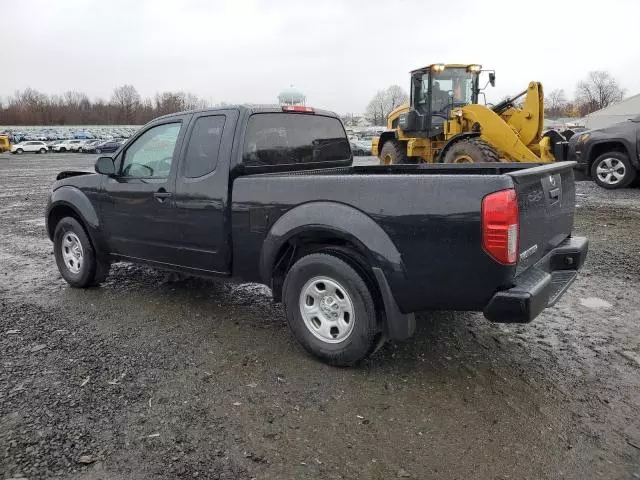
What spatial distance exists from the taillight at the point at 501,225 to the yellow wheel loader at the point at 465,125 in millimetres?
8323

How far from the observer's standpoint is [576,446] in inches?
112

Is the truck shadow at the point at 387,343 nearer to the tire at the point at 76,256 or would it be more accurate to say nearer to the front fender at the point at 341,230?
the tire at the point at 76,256

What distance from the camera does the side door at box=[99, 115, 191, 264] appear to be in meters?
4.81

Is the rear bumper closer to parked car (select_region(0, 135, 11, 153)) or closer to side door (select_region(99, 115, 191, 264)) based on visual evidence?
side door (select_region(99, 115, 191, 264))

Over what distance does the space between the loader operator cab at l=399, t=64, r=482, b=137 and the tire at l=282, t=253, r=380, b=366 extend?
10723 mm

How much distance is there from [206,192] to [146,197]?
83 cm

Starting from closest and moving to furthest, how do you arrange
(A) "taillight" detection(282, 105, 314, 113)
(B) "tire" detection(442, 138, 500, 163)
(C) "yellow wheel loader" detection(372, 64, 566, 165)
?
(A) "taillight" detection(282, 105, 314, 113)
(B) "tire" detection(442, 138, 500, 163)
(C) "yellow wheel loader" detection(372, 64, 566, 165)

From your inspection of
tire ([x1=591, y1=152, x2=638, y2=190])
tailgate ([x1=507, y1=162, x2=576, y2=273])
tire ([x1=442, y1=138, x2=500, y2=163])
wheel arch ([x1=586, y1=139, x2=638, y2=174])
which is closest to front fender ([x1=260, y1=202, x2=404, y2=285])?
tailgate ([x1=507, y1=162, x2=576, y2=273])

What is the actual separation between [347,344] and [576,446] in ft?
4.94

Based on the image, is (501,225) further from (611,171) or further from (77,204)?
(611,171)

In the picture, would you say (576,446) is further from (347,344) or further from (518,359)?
(347,344)

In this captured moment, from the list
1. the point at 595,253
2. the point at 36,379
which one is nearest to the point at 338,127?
the point at 36,379

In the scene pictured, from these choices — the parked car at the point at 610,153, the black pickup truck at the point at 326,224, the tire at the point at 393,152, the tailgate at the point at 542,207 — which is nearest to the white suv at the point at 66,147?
the tire at the point at 393,152

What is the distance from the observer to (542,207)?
140 inches
